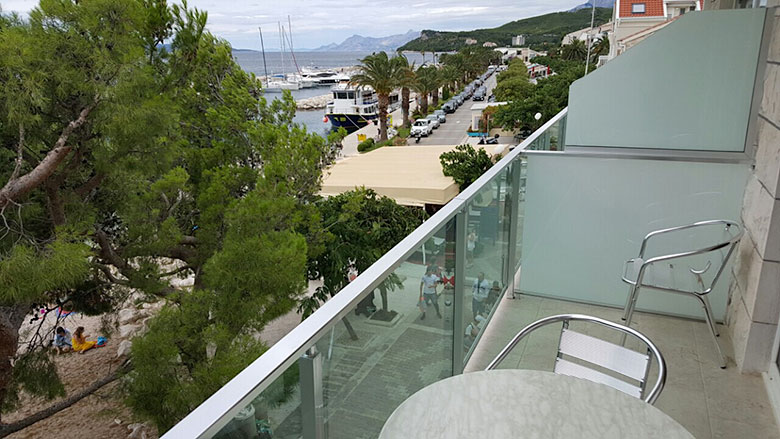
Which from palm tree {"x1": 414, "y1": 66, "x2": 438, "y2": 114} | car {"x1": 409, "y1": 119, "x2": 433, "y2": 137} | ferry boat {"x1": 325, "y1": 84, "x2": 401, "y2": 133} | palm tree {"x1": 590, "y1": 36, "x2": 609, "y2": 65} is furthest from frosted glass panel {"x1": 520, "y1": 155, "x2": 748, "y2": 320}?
palm tree {"x1": 590, "y1": 36, "x2": 609, "y2": 65}

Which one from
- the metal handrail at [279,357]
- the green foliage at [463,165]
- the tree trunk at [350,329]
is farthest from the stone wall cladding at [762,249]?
the green foliage at [463,165]

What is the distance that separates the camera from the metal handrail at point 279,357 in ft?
3.34

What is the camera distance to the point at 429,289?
2.52 meters

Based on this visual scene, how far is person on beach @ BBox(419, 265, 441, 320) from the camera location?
2.41 meters

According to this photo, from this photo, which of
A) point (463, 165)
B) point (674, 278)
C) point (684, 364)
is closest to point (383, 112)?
point (463, 165)

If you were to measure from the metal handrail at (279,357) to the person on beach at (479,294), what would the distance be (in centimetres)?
119

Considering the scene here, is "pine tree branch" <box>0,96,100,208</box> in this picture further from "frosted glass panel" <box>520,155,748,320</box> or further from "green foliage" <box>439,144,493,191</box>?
"green foliage" <box>439,144,493,191</box>

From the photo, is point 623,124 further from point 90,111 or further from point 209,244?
point 209,244

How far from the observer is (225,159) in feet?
38.5

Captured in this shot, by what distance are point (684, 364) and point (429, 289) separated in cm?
203

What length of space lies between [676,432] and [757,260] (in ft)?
7.20

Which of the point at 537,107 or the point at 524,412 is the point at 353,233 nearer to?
the point at 524,412

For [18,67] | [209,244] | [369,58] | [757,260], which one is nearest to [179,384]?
[209,244]

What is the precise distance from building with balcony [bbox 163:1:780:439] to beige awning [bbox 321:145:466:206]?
8.97m
